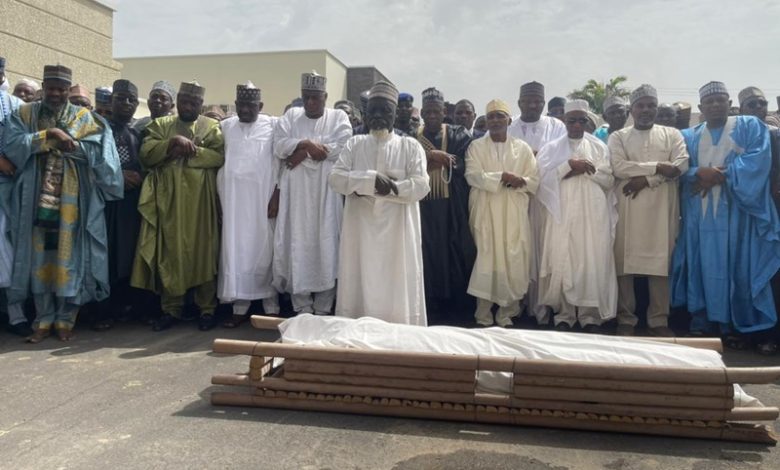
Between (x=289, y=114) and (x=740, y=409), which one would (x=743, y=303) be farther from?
(x=289, y=114)

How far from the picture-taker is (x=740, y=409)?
307cm

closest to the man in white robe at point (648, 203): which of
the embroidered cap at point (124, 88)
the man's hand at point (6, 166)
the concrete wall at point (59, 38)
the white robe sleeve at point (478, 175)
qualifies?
the white robe sleeve at point (478, 175)

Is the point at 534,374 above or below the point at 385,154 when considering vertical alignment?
below

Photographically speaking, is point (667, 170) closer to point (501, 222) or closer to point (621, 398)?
point (501, 222)

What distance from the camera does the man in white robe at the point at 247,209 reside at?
5.71m

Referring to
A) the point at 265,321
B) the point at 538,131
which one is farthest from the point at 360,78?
the point at 265,321

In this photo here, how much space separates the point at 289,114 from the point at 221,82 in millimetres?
27226

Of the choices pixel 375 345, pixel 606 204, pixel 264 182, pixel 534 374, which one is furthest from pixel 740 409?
pixel 264 182

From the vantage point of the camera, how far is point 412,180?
4.64 meters

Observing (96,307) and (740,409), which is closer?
(740,409)

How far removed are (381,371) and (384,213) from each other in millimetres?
1623

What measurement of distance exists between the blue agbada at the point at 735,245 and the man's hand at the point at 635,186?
0.38 metres

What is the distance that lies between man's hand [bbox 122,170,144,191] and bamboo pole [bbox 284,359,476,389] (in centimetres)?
321

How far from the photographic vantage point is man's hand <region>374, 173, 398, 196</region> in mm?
4492
